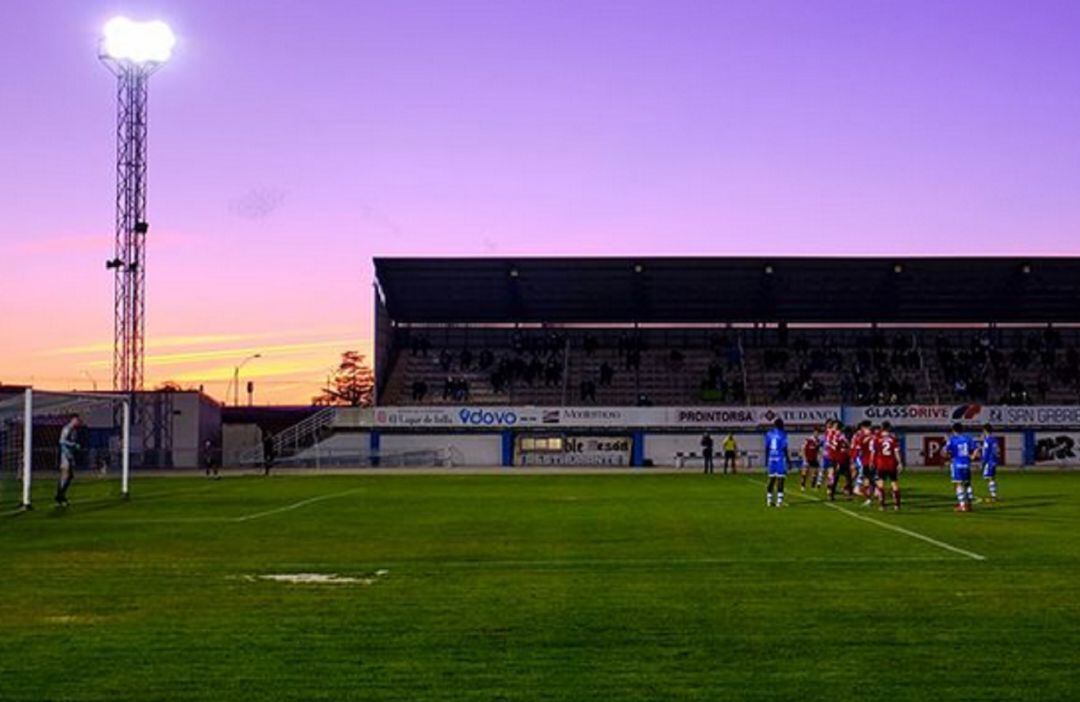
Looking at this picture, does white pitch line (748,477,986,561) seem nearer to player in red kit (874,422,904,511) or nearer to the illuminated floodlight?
player in red kit (874,422,904,511)

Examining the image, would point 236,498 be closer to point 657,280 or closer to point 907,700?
point 907,700

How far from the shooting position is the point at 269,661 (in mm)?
9781

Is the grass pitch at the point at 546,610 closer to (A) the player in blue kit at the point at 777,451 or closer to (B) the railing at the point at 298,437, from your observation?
(A) the player in blue kit at the point at 777,451

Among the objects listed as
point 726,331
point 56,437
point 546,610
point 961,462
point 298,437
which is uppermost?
point 726,331

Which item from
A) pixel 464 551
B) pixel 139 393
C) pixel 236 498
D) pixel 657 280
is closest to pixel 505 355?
pixel 657 280

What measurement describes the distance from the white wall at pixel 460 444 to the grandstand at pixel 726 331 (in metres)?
4.00

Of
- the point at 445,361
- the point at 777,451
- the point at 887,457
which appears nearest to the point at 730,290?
the point at 445,361

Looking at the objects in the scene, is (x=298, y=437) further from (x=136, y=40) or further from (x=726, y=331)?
(x=726, y=331)

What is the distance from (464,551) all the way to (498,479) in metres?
32.9

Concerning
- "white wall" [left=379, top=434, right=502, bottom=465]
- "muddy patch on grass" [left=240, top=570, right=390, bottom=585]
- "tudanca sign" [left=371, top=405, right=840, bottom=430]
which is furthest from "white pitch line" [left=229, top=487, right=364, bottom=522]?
"white wall" [left=379, top=434, right=502, bottom=465]

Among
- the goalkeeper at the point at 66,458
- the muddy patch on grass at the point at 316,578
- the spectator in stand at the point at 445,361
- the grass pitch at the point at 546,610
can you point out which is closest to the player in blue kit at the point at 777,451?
the grass pitch at the point at 546,610

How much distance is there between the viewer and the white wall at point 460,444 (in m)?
70.2

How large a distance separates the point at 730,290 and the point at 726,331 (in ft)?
16.3

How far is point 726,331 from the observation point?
8062cm
